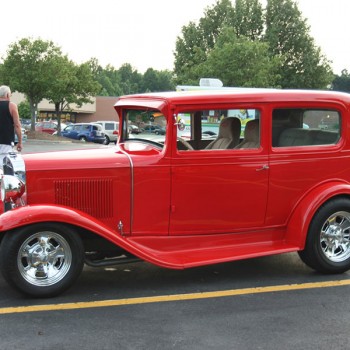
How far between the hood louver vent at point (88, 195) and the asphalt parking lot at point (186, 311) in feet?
2.37

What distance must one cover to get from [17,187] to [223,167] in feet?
6.11

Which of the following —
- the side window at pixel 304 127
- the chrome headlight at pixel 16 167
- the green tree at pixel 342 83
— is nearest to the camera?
the chrome headlight at pixel 16 167

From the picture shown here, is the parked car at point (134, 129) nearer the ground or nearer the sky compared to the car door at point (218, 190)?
nearer the sky

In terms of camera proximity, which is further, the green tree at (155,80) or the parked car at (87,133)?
the green tree at (155,80)

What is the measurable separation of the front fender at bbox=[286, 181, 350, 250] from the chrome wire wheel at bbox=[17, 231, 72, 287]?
7.13 feet

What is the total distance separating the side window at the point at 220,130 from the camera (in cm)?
464

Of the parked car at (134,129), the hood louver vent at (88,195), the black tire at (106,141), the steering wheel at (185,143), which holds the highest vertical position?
the parked car at (134,129)

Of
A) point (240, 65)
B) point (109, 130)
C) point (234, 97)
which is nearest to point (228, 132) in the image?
point (234, 97)

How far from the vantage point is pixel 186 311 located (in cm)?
378

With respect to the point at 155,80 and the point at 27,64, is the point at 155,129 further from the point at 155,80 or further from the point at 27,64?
the point at 155,80

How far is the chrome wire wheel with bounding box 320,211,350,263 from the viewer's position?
15.6 feet

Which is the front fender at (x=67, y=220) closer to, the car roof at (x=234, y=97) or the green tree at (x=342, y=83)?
the car roof at (x=234, y=97)

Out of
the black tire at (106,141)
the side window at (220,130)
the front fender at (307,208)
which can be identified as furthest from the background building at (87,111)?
the front fender at (307,208)

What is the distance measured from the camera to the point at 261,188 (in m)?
4.61
